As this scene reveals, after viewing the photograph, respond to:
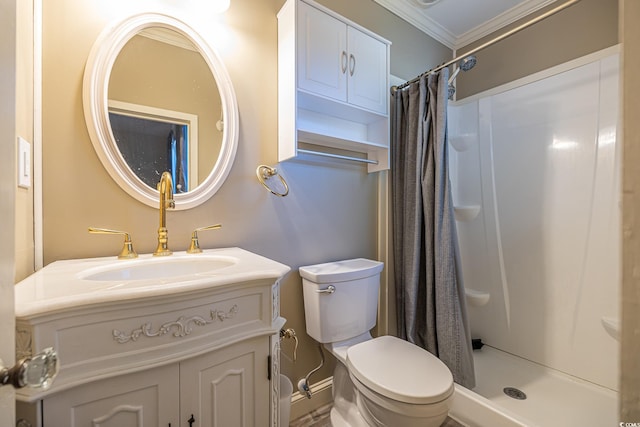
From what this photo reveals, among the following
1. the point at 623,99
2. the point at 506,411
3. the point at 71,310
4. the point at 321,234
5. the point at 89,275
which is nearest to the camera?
the point at 623,99

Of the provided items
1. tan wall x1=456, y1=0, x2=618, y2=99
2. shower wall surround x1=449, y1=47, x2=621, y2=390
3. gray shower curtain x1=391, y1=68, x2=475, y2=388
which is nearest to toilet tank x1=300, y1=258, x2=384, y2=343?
gray shower curtain x1=391, y1=68, x2=475, y2=388

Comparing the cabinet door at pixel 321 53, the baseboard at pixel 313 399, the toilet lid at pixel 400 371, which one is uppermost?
the cabinet door at pixel 321 53

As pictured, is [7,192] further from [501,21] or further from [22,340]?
[501,21]

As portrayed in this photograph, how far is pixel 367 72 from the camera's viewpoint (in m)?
1.43

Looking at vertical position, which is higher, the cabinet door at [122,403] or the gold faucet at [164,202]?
the gold faucet at [164,202]

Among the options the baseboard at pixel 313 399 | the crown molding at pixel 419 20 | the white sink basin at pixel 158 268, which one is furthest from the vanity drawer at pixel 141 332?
the crown molding at pixel 419 20

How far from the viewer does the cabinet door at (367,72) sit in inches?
53.9

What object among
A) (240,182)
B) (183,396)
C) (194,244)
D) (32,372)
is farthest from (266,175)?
(32,372)

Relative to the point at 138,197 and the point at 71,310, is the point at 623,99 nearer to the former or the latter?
the point at 71,310

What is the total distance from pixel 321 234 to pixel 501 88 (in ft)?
5.53

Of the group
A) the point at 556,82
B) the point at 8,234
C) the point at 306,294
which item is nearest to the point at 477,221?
the point at 556,82

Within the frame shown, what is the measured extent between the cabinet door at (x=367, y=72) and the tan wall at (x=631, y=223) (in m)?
1.16

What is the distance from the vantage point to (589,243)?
1.49 metres

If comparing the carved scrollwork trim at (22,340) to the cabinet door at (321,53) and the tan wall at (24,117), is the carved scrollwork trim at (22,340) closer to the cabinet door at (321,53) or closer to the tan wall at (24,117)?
the tan wall at (24,117)
